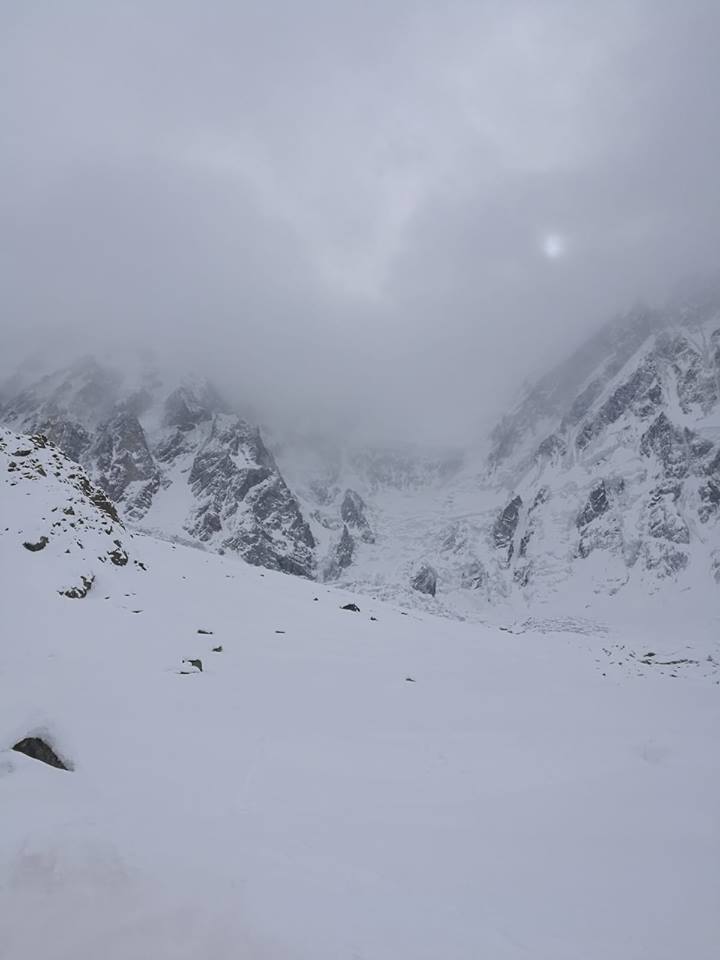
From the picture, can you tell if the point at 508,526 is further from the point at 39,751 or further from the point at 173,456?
the point at 39,751

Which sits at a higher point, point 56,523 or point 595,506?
point 595,506

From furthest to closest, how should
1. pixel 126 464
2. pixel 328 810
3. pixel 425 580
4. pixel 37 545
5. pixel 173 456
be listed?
pixel 173 456 → pixel 126 464 → pixel 425 580 → pixel 37 545 → pixel 328 810

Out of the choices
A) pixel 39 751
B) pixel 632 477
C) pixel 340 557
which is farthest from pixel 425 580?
pixel 39 751

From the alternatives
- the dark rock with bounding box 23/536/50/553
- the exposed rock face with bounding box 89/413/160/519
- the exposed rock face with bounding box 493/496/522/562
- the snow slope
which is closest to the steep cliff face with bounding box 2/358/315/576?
the exposed rock face with bounding box 89/413/160/519

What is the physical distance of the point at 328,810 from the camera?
495 centimetres

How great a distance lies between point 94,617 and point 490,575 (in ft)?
389

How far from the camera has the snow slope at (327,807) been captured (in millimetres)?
2713

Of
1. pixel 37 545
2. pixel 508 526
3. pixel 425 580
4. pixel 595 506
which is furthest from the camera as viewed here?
pixel 508 526

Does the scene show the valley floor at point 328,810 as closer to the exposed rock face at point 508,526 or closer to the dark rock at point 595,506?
the dark rock at point 595,506

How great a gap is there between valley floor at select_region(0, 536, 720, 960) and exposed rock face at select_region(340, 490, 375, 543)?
14669cm

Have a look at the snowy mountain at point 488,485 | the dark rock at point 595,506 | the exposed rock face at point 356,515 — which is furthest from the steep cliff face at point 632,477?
the exposed rock face at point 356,515

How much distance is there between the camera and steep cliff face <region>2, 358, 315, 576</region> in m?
144

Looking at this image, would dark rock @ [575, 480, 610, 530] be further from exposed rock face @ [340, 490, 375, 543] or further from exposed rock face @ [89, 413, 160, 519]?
exposed rock face @ [89, 413, 160, 519]

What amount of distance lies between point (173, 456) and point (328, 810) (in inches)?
6759
